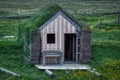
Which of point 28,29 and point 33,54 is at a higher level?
point 28,29

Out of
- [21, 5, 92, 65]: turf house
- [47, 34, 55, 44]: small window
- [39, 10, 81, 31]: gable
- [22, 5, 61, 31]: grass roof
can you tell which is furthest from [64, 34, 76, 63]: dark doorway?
[22, 5, 61, 31]: grass roof

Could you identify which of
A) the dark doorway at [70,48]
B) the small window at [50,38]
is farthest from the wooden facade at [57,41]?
the dark doorway at [70,48]

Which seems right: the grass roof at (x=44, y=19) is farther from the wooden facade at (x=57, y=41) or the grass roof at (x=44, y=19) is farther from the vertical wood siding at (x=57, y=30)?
the vertical wood siding at (x=57, y=30)

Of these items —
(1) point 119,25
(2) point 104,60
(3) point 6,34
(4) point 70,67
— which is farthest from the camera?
(1) point 119,25

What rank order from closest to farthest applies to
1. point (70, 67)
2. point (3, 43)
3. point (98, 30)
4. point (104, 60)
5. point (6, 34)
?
point (70, 67), point (104, 60), point (3, 43), point (6, 34), point (98, 30)

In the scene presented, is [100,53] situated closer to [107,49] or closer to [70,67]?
[107,49]

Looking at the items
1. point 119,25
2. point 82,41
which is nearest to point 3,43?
point 82,41

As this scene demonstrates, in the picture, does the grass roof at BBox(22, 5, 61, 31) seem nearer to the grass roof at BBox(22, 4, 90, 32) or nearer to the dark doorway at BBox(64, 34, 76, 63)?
the grass roof at BBox(22, 4, 90, 32)
